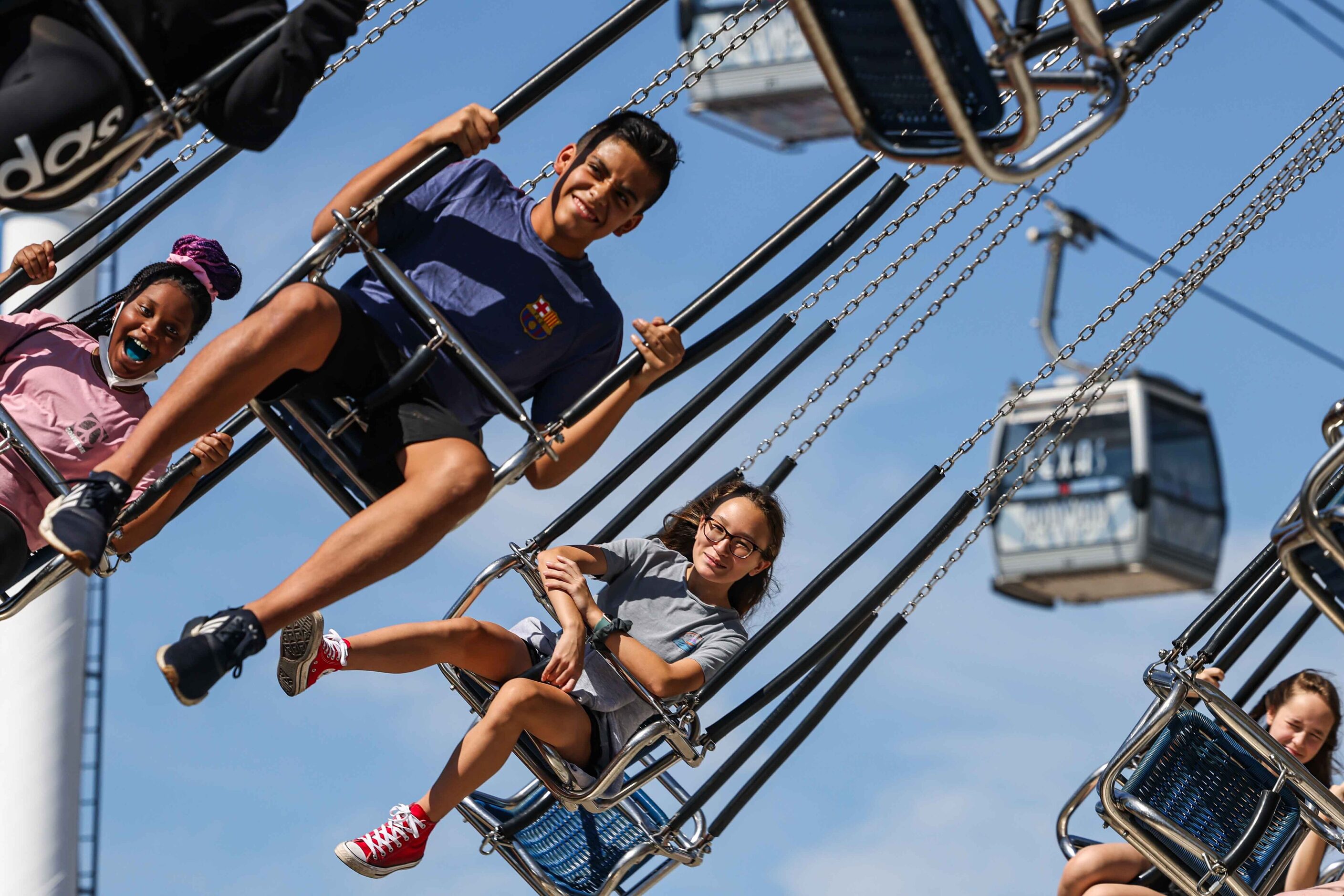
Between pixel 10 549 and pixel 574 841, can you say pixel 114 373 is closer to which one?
pixel 10 549

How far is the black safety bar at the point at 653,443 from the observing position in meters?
4.24

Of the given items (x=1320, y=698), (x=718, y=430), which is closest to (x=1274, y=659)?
(x=1320, y=698)

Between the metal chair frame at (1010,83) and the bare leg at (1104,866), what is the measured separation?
2.30 meters

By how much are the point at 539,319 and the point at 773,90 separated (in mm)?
15408

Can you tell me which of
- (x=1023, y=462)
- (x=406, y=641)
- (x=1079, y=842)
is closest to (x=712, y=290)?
(x=406, y=641)

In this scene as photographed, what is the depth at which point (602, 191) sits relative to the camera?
358cm

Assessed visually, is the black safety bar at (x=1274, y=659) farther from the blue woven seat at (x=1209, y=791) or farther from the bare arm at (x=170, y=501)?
the bare arm at (x=170, y=501)

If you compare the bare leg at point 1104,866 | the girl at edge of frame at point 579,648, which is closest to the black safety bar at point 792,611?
the girl at edge of frame at point 579,648

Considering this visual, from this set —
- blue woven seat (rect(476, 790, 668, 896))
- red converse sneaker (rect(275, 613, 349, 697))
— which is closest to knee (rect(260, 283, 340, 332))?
red converse sneaker (rect(275, 613, 349, 697))

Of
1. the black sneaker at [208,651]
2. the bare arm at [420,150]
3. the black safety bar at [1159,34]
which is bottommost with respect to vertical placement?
the black sneaker at [208,651]

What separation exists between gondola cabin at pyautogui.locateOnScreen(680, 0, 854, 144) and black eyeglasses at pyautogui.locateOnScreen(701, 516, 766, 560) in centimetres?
1442

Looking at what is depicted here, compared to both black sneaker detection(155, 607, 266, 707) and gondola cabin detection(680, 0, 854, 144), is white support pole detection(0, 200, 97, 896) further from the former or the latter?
gondola cabin detection(680, 0, 854, 144)

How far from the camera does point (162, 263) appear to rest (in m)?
4.07

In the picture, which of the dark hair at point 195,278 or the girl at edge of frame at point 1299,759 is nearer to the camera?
the dark hair at point 195,278
